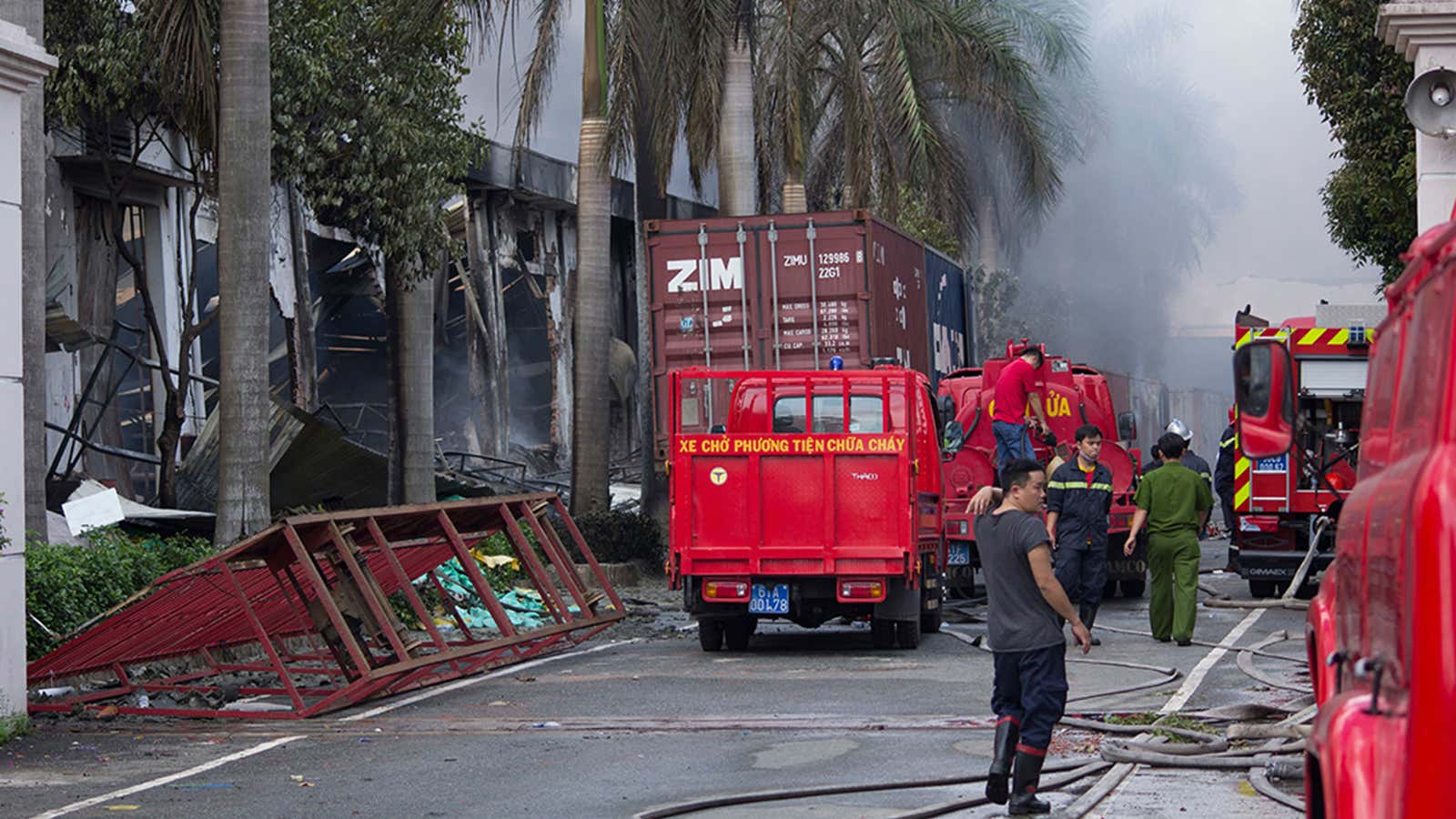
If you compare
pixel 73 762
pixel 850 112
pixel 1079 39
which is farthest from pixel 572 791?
pixel 1079 39

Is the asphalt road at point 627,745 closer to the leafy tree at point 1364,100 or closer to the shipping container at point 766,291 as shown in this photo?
the shipping container at point 766,291

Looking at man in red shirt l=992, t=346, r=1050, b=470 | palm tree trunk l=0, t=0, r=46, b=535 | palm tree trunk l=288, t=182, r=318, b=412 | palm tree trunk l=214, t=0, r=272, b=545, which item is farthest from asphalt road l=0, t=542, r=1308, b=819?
palm tree trunk l=288, t=182, r=318, b=412

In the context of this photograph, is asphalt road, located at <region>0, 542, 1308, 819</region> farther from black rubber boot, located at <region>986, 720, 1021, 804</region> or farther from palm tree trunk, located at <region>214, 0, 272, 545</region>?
palm tree trunk, located at <region>214, 0, 272, 545</region>

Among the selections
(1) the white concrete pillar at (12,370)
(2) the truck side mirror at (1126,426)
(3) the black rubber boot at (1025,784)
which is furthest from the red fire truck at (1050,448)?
(3) the black rubber boot at (1025,784)

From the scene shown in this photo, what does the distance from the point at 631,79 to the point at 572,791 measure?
15.9 meters

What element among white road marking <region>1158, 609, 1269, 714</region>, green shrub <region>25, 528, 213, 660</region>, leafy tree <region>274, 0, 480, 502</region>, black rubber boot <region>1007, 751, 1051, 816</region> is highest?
leafy tree <region>274, 0, 480, 502</region>

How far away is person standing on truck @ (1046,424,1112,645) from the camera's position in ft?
50.3

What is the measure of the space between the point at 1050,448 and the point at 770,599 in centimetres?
544

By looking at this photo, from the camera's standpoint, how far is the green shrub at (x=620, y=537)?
2339cm

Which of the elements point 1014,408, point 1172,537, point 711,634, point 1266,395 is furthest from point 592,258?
point 1266,395

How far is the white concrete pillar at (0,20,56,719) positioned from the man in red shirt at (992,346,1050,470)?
9.26 meters

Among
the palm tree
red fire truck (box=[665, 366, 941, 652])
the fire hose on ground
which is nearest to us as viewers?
the fire hose on ground

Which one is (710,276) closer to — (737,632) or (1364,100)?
(737,632)

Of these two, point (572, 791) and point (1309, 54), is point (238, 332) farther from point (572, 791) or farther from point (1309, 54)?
point (1309, 54)
